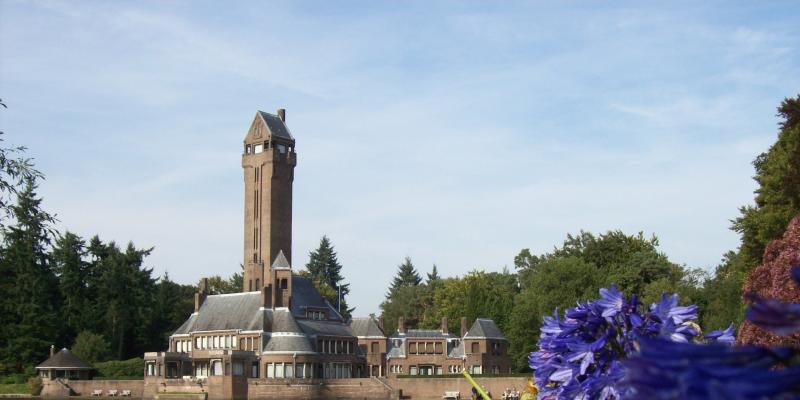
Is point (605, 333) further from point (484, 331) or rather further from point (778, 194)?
point (484, 331)

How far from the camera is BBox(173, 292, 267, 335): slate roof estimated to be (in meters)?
84.2

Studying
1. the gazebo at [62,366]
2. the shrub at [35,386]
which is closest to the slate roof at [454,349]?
the gazebo at [62,366]

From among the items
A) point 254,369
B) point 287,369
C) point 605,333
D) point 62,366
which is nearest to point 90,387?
point 62,366

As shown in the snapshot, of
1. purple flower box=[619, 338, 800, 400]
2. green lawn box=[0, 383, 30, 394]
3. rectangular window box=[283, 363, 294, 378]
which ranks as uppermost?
purple flower box=[619, 338, 800, 400]

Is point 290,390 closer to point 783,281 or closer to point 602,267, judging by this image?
point 602,267

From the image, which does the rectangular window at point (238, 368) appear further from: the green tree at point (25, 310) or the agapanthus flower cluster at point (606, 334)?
the agapanthus flower cluster at point (606, 334)

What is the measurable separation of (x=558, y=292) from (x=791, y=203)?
39.1 metres

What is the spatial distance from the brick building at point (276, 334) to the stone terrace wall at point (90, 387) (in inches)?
70.0

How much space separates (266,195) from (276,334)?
18.7 meters

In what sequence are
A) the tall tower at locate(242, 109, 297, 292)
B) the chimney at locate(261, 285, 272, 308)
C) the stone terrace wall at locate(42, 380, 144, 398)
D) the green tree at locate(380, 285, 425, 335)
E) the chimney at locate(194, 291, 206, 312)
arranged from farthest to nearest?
1. the green tree at locate(380, 285, 425, 335)
2. the tall tower at locate(242, 109, 297, 292)
3. the chimney at locate(194, 291, 206, 312)
4. the chimney at locate(261, 285, 272, 308)
5. the stone terrace wall at locate(42, 380, 144, 398)

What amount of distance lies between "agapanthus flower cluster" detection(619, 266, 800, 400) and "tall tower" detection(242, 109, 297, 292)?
3583 inches

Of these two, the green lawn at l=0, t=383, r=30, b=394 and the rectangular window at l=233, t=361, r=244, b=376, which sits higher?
the rectangular window at l=233, t=361, r=244, b=376

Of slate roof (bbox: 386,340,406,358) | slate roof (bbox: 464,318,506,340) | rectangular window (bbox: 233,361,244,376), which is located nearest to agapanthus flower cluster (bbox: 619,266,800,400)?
rectangular window (bbox: 233,361,244,376)

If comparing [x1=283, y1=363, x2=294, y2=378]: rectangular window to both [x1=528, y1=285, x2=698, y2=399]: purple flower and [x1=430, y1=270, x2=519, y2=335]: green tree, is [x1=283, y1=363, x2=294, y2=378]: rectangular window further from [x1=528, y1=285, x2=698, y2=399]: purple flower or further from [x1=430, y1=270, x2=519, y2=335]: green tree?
[x1=528, y1=285, x2=698, y2=399]: purple flower
